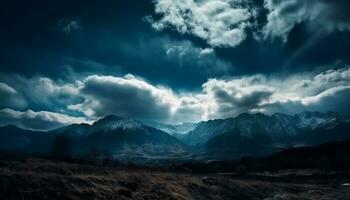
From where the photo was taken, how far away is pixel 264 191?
88312mm

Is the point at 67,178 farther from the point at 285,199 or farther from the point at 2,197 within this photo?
the point at 285,199

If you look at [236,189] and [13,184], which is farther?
[236,189]

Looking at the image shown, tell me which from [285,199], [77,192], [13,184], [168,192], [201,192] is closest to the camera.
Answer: [13,184]

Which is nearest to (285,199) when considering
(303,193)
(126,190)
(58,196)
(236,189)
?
(236,189)

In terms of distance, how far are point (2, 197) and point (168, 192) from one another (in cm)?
2758

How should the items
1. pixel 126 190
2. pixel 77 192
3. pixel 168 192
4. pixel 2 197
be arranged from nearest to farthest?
pixel 2 197
pixel 77 192
pixel 126 190
pixel 168 192

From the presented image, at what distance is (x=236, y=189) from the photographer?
80.8 metres

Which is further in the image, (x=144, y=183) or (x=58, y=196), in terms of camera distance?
(x=144, y=183)

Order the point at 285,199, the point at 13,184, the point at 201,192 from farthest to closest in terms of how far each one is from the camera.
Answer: the point at 285,199
the point at 201,192
the point at 13,184

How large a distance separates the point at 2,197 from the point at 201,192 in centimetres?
4142

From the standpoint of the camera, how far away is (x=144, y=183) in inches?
2306

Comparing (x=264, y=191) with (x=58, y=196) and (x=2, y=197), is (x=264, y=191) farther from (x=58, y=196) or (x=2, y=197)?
(x=2, y=197)

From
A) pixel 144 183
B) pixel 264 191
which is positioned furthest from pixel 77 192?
pixel 264 191

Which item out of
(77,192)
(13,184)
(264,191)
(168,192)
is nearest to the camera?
(13,184)
